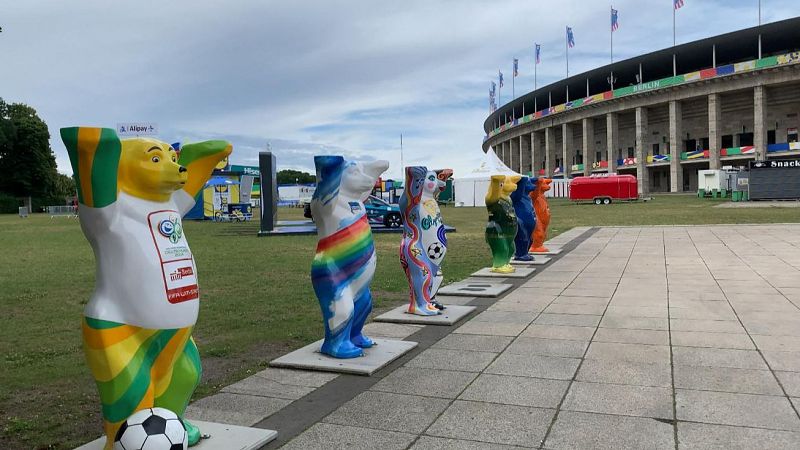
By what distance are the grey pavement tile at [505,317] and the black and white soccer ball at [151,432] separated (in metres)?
4.69

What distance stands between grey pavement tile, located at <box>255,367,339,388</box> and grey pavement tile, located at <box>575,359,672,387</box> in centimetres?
209

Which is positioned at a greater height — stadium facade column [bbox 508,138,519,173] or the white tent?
stadium facade column [bbox 508,138,519,173]

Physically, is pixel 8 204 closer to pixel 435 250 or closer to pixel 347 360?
pixel 435 250

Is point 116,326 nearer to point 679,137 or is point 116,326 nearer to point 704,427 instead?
point 704,427

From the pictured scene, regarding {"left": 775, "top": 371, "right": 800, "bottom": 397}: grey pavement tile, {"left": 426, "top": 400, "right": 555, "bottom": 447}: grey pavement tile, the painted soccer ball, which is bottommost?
{"left": 775, "top": 371, "right": 800, "bottom": 397}: grey pavement tile

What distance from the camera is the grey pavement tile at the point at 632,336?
6.14 m

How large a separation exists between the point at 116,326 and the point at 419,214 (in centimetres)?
473

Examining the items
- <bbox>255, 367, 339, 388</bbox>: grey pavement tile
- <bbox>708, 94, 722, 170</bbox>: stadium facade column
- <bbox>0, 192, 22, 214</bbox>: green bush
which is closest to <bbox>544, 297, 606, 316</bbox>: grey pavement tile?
<bbox>255, 367, 339, 388</bbox>: grey pavement tile

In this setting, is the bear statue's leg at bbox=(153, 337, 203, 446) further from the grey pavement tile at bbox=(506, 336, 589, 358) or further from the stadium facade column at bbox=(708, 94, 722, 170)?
the stadium facade column at bbox=(708, 94, 722, 170)

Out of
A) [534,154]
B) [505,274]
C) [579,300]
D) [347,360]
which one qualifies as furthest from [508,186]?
[534,154]

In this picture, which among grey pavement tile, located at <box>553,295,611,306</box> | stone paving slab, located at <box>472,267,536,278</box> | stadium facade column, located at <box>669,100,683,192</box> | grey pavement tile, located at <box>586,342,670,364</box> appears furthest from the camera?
stadium facade column, located at <box>669,100,683,192</box>

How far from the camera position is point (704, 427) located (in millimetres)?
3838

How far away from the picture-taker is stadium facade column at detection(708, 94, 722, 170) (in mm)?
57625

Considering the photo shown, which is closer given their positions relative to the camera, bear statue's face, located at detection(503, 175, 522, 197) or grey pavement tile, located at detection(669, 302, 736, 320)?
grey pavement tile, located at detection(669, 302, 736, 320)
